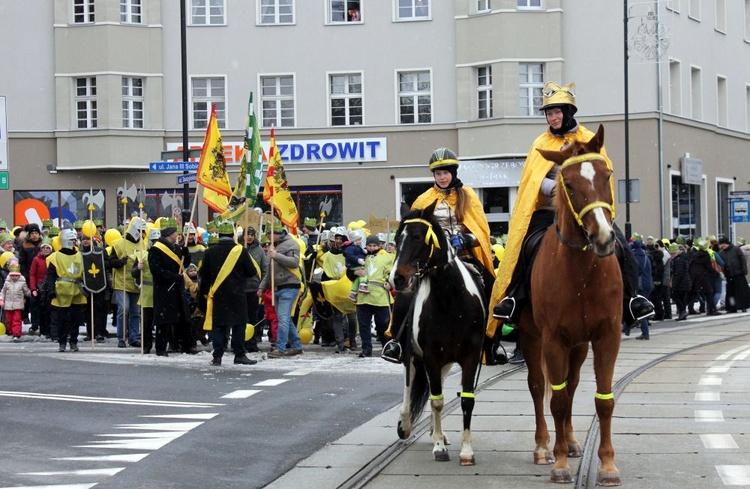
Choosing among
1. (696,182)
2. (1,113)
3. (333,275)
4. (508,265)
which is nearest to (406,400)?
(508,265)

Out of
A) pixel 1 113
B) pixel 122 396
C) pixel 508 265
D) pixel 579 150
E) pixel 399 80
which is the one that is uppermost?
pixel 399 80

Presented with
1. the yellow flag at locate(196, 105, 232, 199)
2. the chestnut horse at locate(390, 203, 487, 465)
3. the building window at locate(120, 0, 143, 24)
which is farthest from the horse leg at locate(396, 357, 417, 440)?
the building window at locate(120, 0, 143, 24)

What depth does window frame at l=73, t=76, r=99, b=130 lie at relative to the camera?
42875 mm

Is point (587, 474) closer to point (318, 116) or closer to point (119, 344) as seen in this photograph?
point (119, 344)

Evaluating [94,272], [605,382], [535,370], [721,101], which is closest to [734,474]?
[605,382]

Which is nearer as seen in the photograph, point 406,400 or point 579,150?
point 579,150

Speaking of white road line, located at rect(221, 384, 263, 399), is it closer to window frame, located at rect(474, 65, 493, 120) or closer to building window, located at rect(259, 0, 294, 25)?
window frame, located at rect(474, 65, 493, 120)

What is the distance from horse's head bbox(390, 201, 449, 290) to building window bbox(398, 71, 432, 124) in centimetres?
3377

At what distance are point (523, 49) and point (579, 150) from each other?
3439 cm

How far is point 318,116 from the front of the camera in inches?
1716

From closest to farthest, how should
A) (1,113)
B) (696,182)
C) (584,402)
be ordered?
(584,402) → (1,113) → (696,182)

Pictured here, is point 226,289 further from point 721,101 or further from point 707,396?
point 721,101

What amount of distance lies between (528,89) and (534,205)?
1304 inches

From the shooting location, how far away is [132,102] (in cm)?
4306
